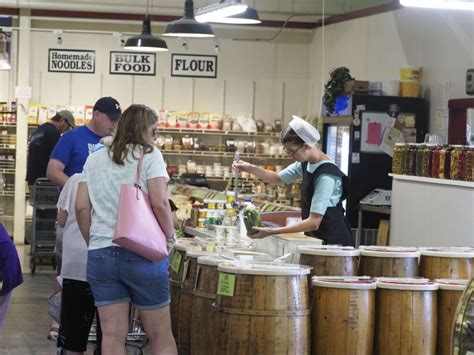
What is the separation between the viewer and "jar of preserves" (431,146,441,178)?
8.81m

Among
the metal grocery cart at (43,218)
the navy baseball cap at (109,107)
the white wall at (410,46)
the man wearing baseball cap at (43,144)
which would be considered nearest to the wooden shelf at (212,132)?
the white wall at (410,46)

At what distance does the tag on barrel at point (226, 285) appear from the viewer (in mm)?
4758

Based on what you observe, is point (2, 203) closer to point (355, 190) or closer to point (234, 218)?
point (355, 190)

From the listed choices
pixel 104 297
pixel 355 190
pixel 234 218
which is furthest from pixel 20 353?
pixel 355 190

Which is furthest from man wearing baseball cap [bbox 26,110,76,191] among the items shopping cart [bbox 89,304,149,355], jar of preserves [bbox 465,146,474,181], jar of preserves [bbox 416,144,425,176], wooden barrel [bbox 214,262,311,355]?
wooden barrel [bbox 214,262,311,355]

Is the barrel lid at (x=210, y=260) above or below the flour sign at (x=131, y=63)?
below

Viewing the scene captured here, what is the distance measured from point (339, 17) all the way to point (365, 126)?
3.30 metres

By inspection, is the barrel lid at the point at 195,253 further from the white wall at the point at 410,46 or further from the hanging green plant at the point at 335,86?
the hanging green plant at the point at 335,86

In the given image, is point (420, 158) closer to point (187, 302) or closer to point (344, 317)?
point (187, 302)

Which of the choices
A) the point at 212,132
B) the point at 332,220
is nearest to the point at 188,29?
the point at 332,220

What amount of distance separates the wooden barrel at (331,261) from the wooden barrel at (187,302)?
0.68 metres

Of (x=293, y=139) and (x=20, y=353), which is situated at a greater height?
(x=293, y=139)

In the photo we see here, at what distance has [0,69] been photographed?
15273 mm

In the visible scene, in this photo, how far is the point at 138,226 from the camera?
4824 millimetres
